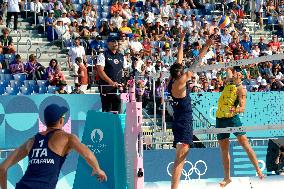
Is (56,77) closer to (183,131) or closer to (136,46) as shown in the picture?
(136,46)

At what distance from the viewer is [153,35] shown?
84.3ft

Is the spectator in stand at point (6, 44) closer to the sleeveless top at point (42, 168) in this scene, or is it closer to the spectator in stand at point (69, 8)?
the spectator in stand at point (69, 8)

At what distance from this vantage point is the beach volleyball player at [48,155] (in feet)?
29.0

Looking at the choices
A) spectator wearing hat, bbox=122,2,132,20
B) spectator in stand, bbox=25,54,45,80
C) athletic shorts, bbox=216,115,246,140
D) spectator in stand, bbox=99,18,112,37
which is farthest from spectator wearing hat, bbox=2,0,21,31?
athletic shorts, bbox=216,115,246,140

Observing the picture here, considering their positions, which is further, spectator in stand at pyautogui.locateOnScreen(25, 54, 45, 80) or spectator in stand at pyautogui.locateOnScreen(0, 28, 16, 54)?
spectator in stand at pyautogui.locateOnScreen(0, 28, 16, 54)

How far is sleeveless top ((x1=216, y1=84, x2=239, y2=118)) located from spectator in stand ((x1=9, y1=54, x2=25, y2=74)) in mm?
7950

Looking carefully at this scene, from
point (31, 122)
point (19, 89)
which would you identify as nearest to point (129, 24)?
point (19, 89)

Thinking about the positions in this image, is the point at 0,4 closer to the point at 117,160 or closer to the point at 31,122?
the point at 31,122

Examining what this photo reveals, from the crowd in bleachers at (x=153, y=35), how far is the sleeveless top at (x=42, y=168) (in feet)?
38.5

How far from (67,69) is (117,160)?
9.81m

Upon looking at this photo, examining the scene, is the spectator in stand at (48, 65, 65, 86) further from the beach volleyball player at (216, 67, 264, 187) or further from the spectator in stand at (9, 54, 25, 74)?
the beach volleyball player at (216, 67, 264, 187)

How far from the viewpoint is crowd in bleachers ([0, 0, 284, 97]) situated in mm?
22703

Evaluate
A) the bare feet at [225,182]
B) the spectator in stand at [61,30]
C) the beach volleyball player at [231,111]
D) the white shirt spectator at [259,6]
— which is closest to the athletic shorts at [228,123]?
the beach volleyball player at [231,111]

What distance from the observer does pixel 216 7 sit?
29.8 metres
